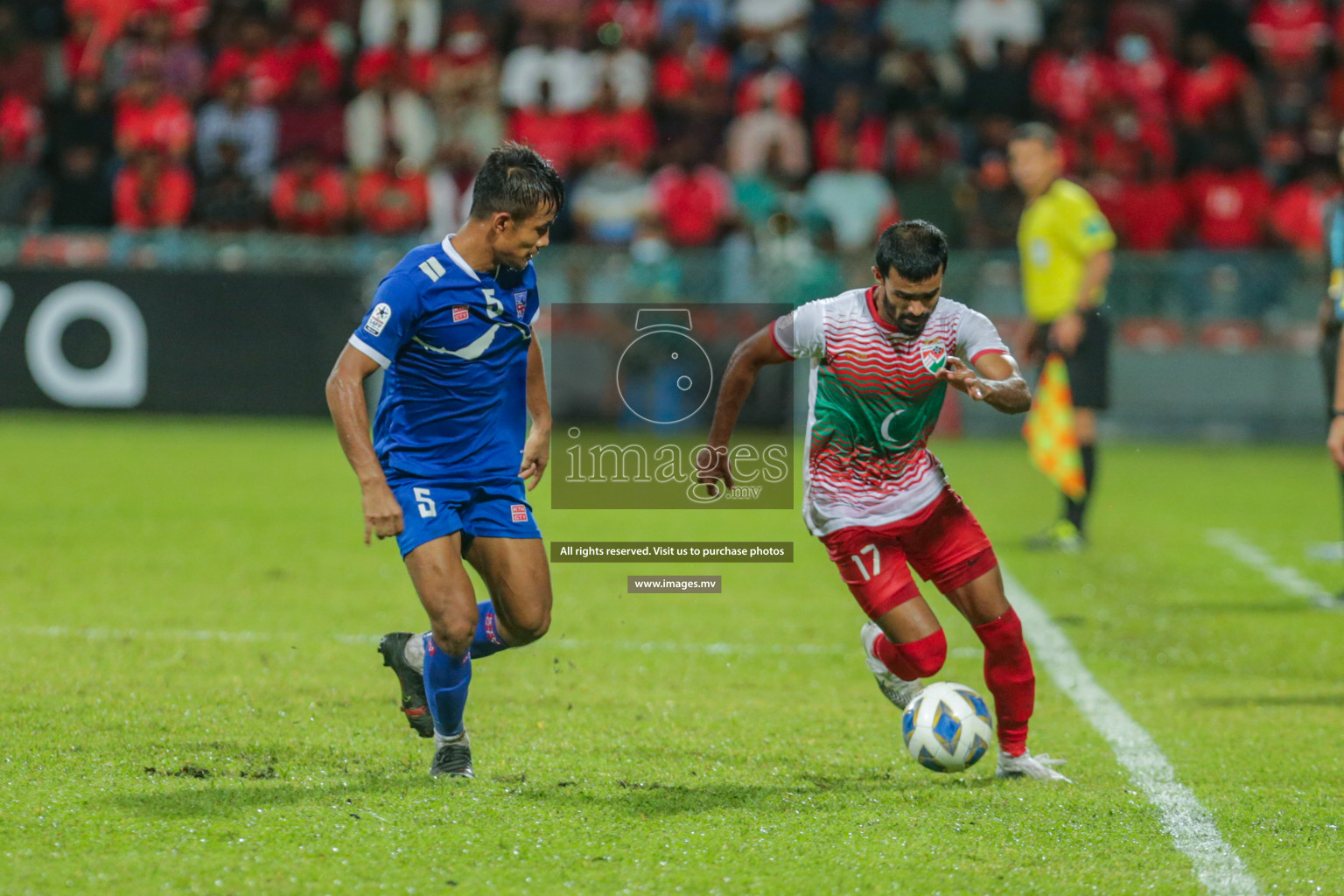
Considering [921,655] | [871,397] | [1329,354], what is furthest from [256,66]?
[921,655]

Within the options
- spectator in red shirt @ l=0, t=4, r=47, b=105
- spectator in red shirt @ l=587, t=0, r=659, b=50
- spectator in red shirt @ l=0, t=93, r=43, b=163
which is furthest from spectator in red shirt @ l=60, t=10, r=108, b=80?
spectator in red shirt @ l=587, t=0, r=659, b=50

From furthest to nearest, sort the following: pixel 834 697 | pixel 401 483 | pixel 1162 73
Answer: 1. pixel 1162 73
2. pixel 834 697
3. pixel 401 483

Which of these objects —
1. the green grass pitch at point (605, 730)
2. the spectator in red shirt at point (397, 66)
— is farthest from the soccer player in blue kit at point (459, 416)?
the spectator in red shirt at point (397, 66)

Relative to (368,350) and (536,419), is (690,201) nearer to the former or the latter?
(536,419)

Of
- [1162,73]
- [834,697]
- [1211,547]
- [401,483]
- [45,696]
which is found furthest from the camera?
[1162,73]

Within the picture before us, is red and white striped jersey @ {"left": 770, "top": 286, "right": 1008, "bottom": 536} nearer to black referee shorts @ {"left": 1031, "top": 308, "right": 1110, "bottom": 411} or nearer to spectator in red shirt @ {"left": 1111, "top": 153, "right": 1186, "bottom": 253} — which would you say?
black referee shorts @ {"left": 1031, "top": 308, "right": 1110, "bottom": 411}

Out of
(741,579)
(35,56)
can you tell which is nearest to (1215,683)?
(741,579)

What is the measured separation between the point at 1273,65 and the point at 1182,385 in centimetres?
442

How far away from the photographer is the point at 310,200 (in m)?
17.1

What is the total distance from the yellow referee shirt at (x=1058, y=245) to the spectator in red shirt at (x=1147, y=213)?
659 centimetres

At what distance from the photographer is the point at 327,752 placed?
5.57 meters

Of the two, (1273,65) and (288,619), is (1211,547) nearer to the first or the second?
(288,619)

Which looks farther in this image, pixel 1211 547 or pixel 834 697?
pixel 1211 547

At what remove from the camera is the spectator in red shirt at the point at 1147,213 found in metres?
17.0
